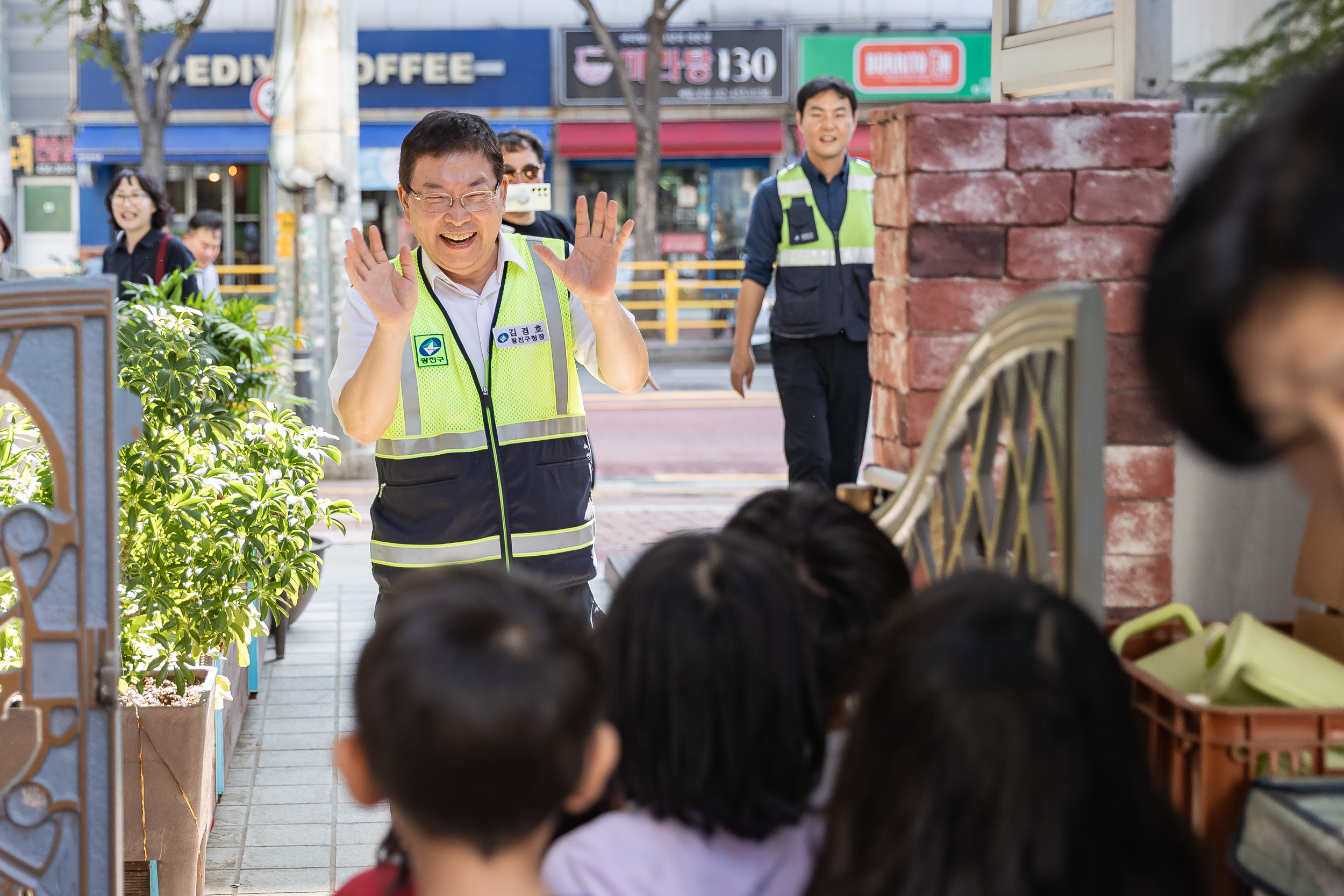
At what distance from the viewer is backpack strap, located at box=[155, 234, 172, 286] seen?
6426mm

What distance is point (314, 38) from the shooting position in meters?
8.80

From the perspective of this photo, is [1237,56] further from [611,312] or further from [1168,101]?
[611,312]

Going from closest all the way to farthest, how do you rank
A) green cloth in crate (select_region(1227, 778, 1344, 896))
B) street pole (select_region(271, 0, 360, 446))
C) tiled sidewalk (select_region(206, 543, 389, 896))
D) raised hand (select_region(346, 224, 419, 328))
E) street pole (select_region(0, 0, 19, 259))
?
green cloth in crate (select_region(1227, 778, 1344, 896)) < raised hand (select_region(346, 224, 419, 328)) < tiled sidewalk (select_region(206, 543, 389, 896)) < street pole (select_region(271, 0, 360, 446)) < street pole (select_region(0, 0, 19, 259))

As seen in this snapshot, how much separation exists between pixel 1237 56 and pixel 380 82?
73.9 ft

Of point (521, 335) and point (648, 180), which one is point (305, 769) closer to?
point (521, 335)

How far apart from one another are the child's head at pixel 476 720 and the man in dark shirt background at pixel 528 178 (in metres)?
3.98

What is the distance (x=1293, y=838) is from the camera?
1.73 meters

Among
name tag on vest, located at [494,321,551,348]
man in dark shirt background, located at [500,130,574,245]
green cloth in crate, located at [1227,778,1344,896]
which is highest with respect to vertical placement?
man in dark shirt background, located at [500,130,574,245]

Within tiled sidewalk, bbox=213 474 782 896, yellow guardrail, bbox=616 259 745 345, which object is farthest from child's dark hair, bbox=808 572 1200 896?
yellow guardrail, bbox=616 259 745 345

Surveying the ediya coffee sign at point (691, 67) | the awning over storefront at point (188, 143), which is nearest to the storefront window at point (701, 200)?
the ediya coffee sign at point (691, 67)

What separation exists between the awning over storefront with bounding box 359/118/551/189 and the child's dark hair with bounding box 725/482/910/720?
2207cm

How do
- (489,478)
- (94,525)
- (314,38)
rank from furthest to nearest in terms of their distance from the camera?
(314,38) < (489,478) < (94,525)

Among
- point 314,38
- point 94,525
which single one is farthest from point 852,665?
point 314,38

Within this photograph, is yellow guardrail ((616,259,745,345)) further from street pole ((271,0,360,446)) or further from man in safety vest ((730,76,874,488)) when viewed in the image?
man in safety vest ((730,76,874,488))
